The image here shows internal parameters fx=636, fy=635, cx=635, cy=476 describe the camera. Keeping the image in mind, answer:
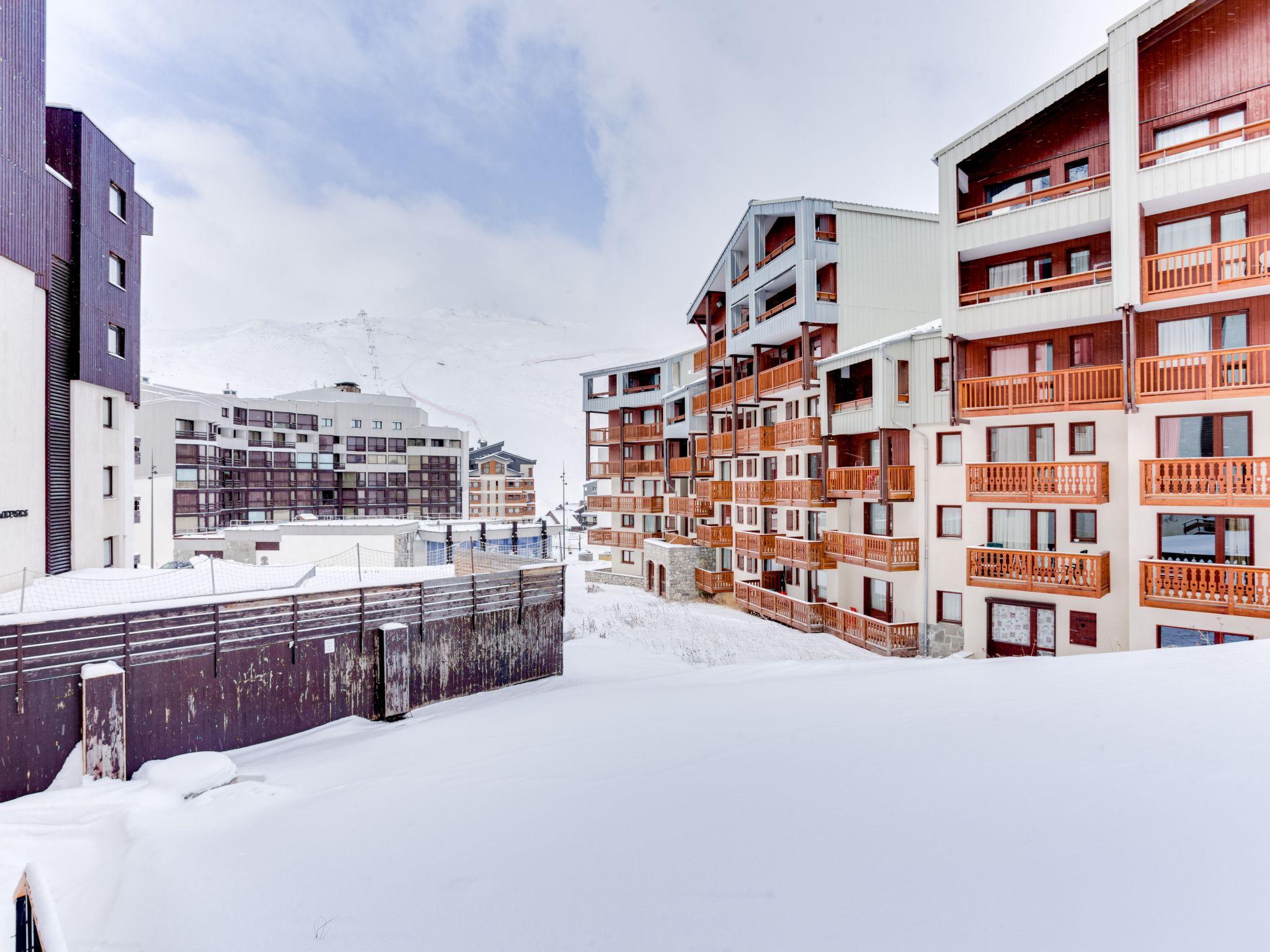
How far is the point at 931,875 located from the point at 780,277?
23.8 metres

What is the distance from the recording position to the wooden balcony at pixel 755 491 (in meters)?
26.5

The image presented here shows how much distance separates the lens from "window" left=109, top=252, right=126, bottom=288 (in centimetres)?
2197

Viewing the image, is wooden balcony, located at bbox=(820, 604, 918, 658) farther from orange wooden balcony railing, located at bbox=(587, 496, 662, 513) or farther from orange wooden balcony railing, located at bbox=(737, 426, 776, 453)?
orange wooden balcony railing, located at bbox=(587, 496, 662, 513)

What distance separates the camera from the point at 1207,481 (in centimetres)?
1394

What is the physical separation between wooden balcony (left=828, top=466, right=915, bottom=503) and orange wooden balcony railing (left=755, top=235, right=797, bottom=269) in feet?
29.5

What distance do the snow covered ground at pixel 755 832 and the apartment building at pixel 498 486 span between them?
71364 mm

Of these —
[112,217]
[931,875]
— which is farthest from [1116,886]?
[112,217]

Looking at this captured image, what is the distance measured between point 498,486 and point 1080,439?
7252cm

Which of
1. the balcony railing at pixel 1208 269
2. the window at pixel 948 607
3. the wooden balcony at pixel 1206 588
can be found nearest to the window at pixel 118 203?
the window at pixel 948 607

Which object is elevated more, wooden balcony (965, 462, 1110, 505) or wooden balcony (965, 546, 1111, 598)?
wooden balcony (965, 462, 1110, 505)

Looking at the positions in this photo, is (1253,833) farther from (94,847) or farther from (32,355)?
(32,355)

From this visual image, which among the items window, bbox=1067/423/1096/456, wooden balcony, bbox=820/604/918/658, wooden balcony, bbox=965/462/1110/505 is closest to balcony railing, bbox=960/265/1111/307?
window, bbox=1067/423/1096/456

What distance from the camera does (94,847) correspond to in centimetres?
763

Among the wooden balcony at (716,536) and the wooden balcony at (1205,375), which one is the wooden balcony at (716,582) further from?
the wooden balcony at (1205,375)
